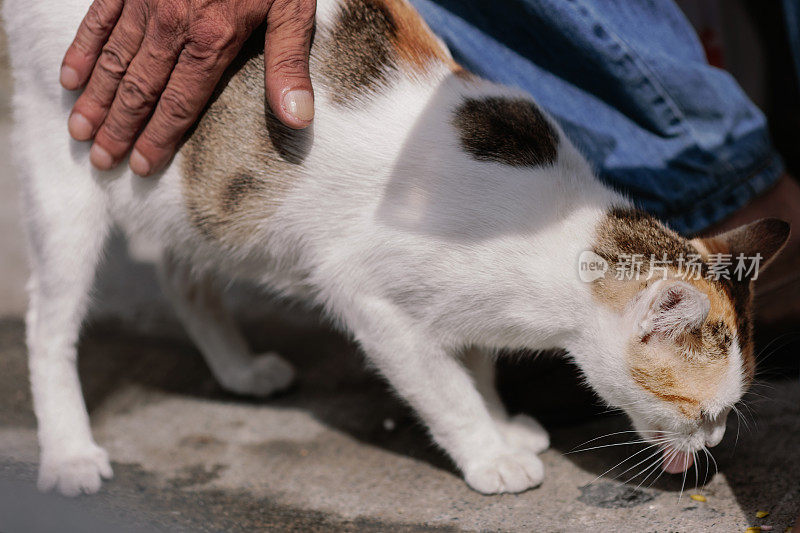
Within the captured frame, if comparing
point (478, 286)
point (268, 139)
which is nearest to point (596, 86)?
point (478, 286)

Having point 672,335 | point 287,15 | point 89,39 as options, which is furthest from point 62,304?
point 672,335

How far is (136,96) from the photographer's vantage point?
76.6 inches

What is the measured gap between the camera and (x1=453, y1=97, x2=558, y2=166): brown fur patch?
6.13 ft

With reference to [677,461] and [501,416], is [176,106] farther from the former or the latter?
[677,461]

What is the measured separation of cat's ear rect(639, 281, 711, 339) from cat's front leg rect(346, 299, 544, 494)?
0.48 metres

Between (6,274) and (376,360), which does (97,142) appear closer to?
(376,360)

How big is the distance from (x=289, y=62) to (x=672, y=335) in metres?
1.05

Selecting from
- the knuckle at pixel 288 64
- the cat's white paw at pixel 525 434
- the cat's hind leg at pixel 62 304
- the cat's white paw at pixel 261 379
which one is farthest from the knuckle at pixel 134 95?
the cat's white paw at pixel 525 434

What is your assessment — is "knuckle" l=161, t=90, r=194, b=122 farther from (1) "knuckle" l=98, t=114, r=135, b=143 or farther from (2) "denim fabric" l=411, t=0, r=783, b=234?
(2) "denim fabric" l=411, t=0, r=783, b=234

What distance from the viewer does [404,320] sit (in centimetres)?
194

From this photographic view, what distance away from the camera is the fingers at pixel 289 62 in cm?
181

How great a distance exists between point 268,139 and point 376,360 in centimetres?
61


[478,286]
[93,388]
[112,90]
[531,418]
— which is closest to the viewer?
[478,286]

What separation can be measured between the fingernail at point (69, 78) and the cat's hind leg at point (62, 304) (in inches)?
9.0
